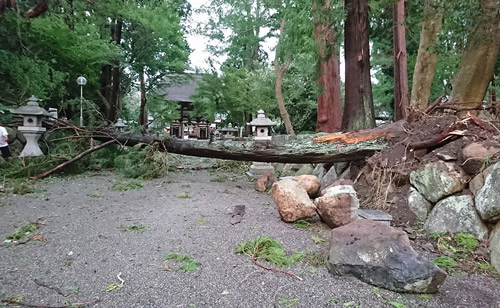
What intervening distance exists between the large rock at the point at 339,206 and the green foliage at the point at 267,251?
700 millimetres

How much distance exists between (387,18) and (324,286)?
789 centimetres

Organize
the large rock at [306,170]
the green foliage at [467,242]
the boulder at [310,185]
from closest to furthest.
Answer: 1. the green foliage at [467,242]
2. the boulder at [310,185]
3. the large rock at [306,170]

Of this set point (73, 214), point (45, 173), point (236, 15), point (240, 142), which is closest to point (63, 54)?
point (45, 173)

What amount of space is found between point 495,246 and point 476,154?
90 cm

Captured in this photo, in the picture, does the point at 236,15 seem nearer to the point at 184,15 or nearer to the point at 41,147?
the point at 184,15

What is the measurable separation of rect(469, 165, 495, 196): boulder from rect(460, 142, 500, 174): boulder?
0.29 feet

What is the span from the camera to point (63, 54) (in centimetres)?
950

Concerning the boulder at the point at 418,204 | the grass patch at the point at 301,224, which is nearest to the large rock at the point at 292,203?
the grass patch at the point at 301,224

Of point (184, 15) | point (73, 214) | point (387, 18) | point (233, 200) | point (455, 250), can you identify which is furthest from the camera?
point (184, 15)

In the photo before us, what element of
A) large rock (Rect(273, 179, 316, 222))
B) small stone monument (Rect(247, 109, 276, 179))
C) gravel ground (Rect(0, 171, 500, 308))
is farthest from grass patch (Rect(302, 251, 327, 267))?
small stone monument (Rect(247, 109, 276, 179))

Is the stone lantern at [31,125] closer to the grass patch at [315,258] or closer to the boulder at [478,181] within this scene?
the grass patch at [315,258]

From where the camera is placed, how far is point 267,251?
2.32 metres

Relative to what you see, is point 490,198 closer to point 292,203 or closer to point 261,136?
point 292,203

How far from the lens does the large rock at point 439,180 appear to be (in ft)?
8.97
